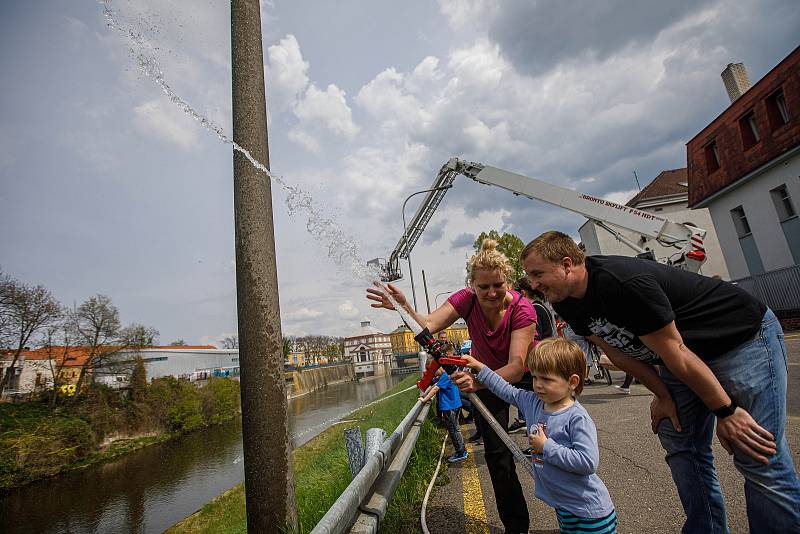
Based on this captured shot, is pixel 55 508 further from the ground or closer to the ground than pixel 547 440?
closer to the ground

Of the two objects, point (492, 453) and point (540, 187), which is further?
point (540, 187)

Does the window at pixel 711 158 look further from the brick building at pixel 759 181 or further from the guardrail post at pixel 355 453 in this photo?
the guardrail post at pixel 355 453

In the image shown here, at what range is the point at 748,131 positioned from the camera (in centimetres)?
1788

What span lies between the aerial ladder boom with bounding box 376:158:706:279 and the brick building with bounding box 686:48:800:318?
370 inches

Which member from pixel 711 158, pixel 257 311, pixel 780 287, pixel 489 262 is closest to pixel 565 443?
pixel 489 262

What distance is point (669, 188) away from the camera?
33250 millimetres

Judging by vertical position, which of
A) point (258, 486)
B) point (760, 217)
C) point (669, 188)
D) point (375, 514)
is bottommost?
point (375, 514)

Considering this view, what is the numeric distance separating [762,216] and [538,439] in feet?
74.0

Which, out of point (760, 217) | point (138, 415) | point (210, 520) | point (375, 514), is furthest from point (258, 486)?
point (138, 415)

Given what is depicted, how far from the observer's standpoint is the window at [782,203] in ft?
55.7

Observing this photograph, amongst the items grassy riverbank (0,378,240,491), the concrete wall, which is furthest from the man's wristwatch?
grassy riverbank (0,378,240,491)

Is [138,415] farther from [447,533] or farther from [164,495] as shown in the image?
[447,533]

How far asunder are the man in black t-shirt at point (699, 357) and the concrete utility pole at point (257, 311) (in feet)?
5.61

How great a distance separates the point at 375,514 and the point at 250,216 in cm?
204
